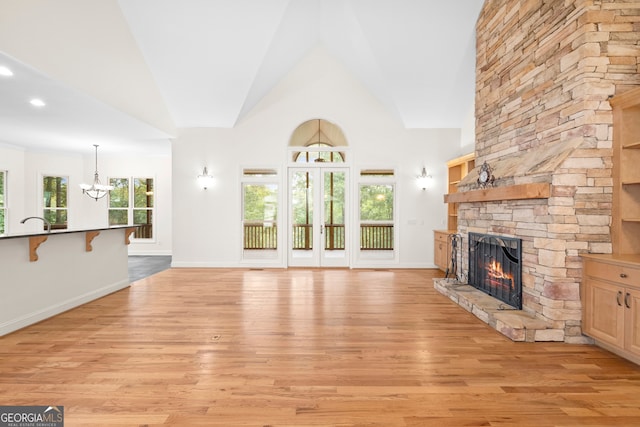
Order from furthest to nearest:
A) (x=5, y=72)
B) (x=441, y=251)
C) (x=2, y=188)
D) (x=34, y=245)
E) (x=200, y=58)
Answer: (x=2, y=188)
(x=441, y=251)
(x=200, y=58)
(x=5, y=72)
(x=34, y=245)

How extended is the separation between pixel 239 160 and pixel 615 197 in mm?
6394

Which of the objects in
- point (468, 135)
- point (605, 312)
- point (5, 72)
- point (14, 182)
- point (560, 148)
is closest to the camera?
point (605, 312)

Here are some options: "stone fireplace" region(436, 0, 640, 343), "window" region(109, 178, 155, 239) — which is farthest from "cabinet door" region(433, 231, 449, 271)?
"window" region(109, 178, 155, 239)

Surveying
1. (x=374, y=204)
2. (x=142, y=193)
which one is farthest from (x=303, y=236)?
(x=142, y=193)

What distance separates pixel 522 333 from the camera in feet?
10.8

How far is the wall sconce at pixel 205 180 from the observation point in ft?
24.3

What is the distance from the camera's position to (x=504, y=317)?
11.7 ft

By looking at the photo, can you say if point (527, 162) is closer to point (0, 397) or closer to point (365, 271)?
point (365, 271)

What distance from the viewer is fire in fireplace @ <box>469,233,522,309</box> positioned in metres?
3.91

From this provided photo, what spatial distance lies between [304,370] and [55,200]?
9784 millimetres

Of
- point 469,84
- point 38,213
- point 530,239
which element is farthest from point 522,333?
point 38,213

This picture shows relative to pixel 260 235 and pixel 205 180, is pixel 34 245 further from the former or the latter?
pixel 260 235

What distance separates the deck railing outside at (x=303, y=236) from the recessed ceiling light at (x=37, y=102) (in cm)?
405

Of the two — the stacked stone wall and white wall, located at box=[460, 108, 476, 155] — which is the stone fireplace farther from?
white wall, located at box=[460, 108, 476, 155]
